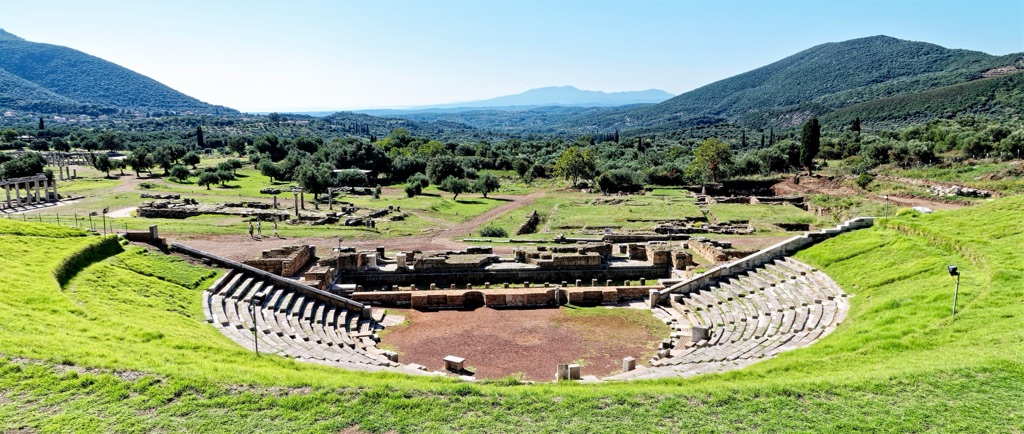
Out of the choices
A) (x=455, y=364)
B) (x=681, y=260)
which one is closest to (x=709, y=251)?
(x=681, y=260)

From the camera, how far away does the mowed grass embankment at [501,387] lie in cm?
1235

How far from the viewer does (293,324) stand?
80.2 ft

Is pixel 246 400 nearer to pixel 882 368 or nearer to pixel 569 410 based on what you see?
pixel 569 410

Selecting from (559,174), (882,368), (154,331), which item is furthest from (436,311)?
(559,174)

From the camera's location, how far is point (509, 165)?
121m

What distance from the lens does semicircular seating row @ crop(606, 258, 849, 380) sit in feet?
64.6

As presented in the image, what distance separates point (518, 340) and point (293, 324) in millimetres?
9233

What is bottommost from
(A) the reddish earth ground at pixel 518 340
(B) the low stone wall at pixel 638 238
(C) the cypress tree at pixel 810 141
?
(A) the reddish earth ground at pixel 518 340

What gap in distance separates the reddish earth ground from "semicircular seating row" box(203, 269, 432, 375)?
181 centimetres

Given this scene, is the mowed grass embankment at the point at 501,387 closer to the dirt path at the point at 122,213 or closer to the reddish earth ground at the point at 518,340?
the reddish earth ground at the point at 518,340

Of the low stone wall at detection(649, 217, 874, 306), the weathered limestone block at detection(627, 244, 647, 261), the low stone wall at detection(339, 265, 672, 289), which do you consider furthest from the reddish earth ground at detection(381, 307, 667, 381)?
the weathered limestone block at detection(627, 244, 647, 261)

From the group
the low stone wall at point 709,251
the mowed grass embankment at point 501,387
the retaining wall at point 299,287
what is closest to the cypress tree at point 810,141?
the low stone wall at point 709,251

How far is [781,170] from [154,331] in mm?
100400

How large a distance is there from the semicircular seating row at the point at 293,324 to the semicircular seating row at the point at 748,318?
9270 mm
